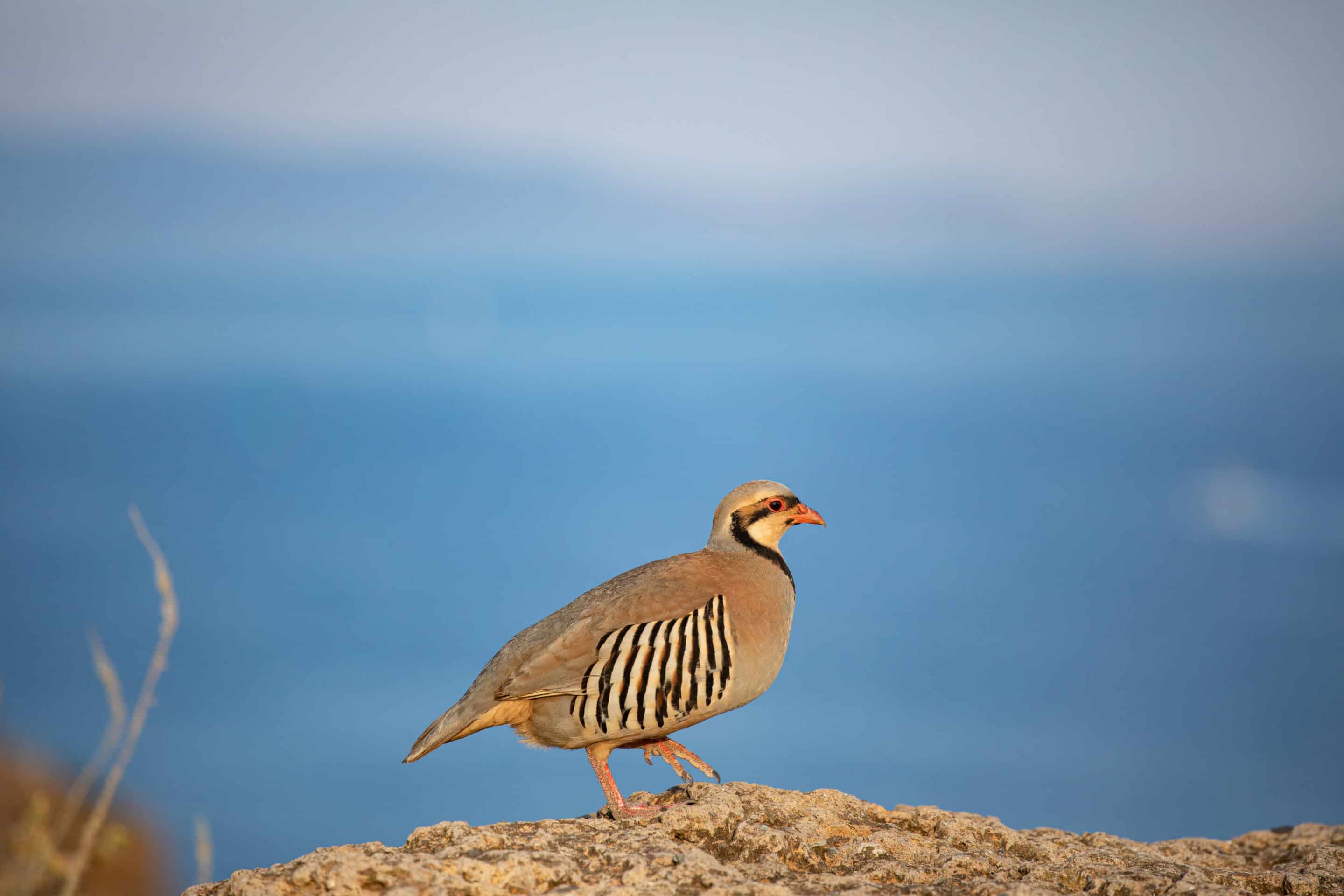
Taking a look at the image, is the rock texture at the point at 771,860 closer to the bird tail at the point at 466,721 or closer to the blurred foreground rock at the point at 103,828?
the bird tail at the point at 466,721

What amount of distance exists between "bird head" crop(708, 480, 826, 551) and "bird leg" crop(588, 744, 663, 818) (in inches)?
65.0

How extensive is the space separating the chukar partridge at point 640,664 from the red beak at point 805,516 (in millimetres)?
415

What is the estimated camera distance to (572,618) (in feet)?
23.4

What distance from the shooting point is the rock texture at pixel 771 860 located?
489 centimetres

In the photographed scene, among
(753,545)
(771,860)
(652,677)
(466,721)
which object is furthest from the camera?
(753,545)

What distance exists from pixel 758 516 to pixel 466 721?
2404 millimetres

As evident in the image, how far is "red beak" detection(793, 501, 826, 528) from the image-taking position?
7809 millimetres

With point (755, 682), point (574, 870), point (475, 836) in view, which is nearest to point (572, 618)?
point (755, 682)

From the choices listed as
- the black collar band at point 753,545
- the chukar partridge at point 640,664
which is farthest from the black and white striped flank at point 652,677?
the black collar band at point 753,545

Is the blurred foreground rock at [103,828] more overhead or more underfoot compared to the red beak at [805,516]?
more underfoot

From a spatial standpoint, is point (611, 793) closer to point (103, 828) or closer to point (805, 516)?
point (805, 516)

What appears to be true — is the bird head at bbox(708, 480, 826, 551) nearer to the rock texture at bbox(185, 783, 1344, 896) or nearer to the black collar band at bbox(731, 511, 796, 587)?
the black collar band at bbox(731, 511, 796, 587)

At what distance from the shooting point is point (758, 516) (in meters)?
7.71

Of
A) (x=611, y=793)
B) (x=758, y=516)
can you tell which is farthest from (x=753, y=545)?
(x=611, y=793)
